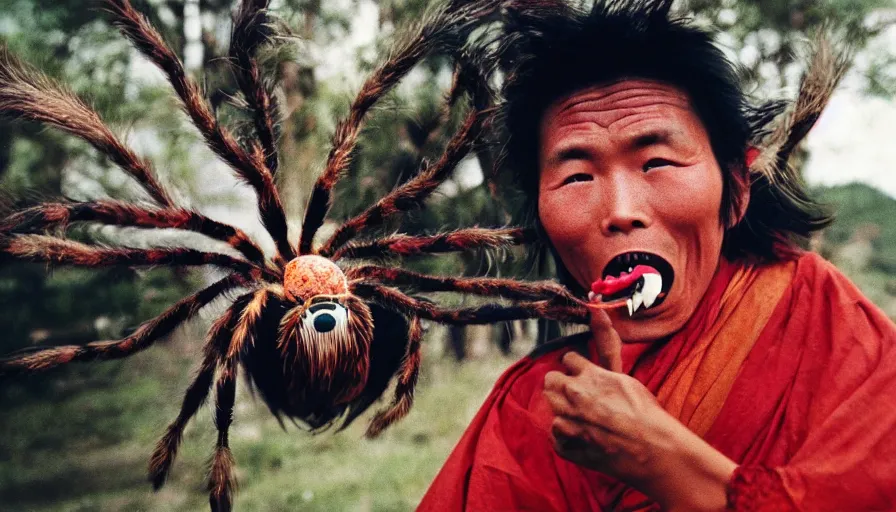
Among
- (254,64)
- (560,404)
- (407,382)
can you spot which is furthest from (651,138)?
(254,64)

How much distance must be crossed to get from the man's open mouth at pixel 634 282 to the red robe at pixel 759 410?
5.9 inches

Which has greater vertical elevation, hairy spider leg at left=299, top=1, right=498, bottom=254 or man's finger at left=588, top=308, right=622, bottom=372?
hairy spider leg at left=299, top=1, right=498, bottom=254

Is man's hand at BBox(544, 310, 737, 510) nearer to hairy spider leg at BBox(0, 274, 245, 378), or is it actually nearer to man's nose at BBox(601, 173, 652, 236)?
man's nose at BBox(601, 173, 652, 236)

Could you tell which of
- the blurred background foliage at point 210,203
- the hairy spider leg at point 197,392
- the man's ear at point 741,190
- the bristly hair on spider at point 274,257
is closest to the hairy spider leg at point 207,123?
the bristly hair on spider at point 274,257

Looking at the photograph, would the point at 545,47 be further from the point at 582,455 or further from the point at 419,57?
the point at 582,455

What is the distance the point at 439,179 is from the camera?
2145 mm

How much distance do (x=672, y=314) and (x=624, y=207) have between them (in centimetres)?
31

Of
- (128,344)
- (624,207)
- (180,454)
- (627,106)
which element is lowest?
(180,454)

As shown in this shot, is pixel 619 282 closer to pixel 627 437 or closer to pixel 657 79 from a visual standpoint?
pixel 627 437

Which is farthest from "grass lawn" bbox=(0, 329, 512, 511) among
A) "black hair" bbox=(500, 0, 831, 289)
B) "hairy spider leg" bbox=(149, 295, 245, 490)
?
"black hair" bbox=(500, 0, 831, 289)

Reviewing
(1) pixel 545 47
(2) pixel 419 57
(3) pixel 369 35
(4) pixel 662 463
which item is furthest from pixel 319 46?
(4) pixel 662 463

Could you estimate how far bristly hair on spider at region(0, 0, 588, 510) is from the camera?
1.96 m

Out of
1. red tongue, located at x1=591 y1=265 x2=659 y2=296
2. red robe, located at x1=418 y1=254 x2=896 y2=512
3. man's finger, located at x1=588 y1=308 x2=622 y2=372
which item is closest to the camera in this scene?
red robe, located at x1=418 y1=254 x2=896 y2=512

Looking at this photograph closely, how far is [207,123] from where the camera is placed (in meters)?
1.99
